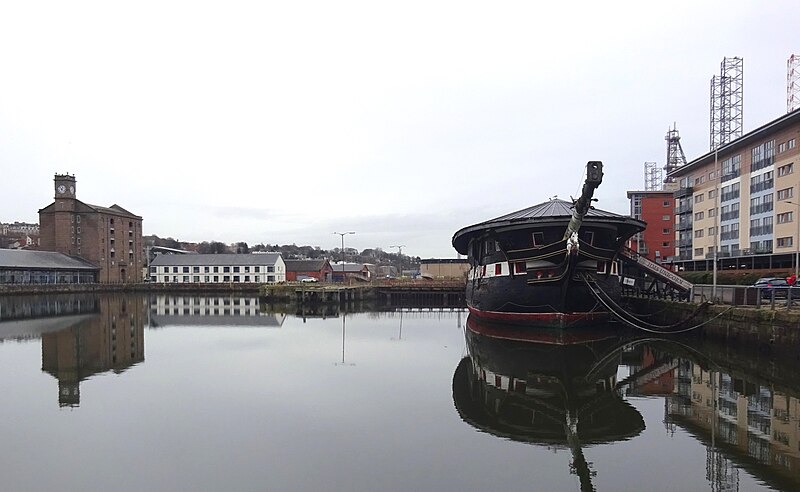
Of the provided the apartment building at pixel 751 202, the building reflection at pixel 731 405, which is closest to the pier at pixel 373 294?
the apartment building at pixel 751 202

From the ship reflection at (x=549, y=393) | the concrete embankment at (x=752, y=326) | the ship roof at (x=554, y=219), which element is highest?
the ship roof at (x=554, y=219)

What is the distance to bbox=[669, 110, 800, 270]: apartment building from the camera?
4094 cm

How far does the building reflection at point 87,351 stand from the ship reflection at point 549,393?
10450 mm

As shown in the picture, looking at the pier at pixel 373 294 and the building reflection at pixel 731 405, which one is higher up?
the building reflection at pixel 731 405

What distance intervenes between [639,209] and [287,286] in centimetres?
4942

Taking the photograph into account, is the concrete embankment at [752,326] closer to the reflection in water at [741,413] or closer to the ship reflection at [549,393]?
the reflection in water at [741,413]

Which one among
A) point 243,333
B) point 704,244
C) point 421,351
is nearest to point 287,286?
point 243,333

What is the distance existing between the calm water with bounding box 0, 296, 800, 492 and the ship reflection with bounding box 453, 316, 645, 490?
2.8 inches

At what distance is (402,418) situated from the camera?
11.7m

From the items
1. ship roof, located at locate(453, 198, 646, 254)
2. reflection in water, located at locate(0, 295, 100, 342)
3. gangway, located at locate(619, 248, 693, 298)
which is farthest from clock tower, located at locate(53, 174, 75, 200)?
gangway, located at locate(619, 248, 693, 298)

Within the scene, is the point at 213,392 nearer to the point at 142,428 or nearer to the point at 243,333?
the point at 142,428

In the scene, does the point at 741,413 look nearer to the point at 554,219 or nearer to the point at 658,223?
the point at 554,219

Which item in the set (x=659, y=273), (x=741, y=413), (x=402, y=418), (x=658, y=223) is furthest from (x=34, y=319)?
(x=658, y=223)

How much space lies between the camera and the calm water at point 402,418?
8.48 metres
